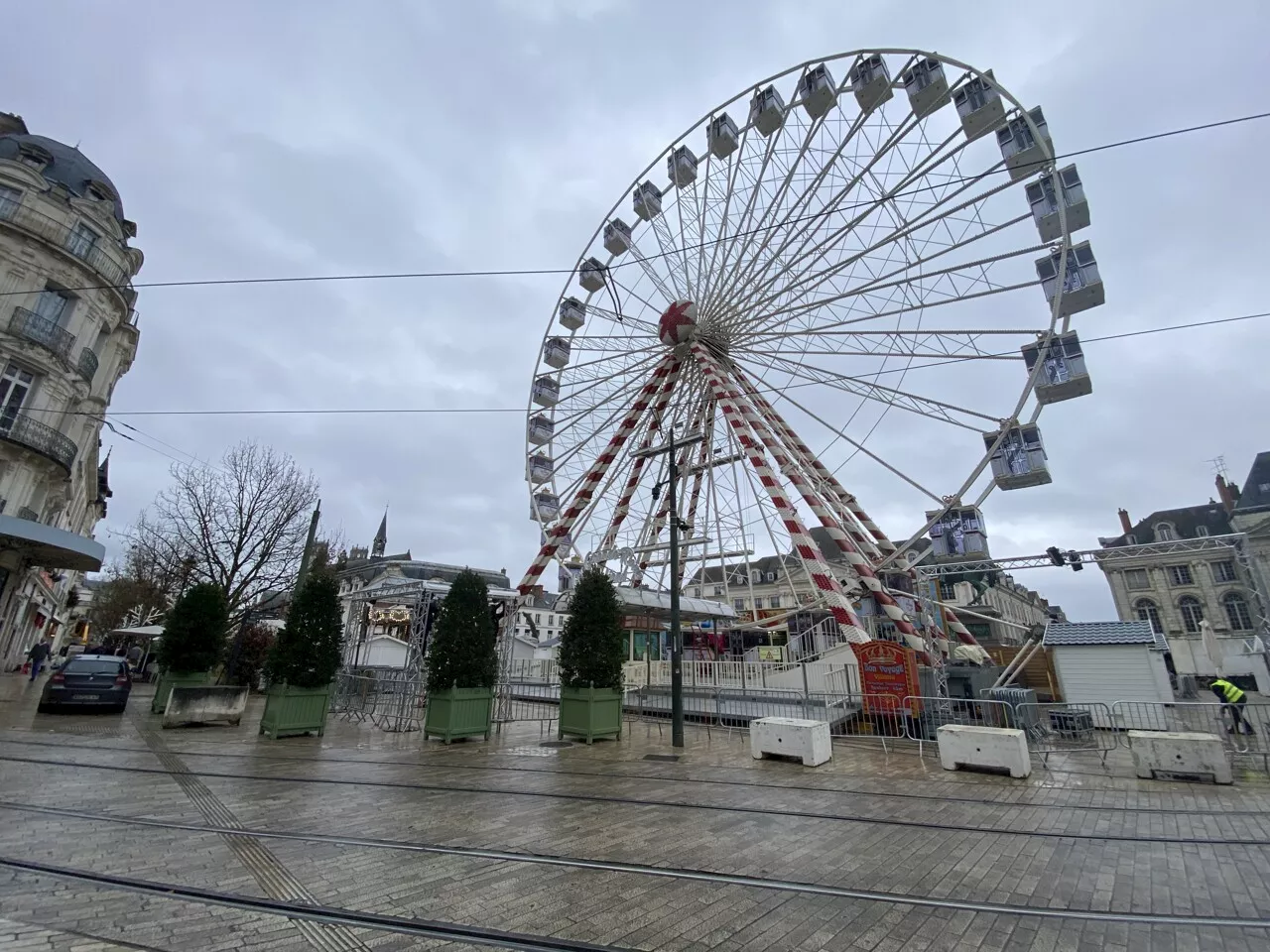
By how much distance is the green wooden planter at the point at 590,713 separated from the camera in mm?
12000

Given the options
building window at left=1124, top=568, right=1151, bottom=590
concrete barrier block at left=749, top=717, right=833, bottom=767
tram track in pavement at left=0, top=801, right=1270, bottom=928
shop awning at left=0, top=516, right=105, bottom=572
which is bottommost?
tram track in pavement at left=0, top=801, right=1270, bottom=928

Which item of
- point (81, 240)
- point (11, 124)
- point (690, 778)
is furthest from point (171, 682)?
point (11, 124)

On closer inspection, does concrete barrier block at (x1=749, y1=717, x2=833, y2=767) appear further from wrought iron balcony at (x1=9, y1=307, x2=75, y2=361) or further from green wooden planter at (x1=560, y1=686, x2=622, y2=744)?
wrought iron balcony at (x1=9, y1=307, x2=75, y2=361)

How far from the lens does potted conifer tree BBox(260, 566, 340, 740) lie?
38.4ft

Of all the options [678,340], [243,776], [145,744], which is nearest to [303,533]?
[145,744]

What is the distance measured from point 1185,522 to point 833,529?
61587 mm

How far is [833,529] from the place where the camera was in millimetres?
15977

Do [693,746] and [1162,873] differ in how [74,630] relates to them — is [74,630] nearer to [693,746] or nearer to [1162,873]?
[693,746]

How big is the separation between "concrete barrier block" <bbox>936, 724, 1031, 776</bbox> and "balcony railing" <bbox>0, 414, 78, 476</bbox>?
25743 millimetres

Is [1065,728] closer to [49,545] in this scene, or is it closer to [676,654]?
[676,654]

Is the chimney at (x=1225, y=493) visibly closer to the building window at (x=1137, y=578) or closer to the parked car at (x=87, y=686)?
the building window at (x=1137, y=578)

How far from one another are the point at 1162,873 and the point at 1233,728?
11258 mm

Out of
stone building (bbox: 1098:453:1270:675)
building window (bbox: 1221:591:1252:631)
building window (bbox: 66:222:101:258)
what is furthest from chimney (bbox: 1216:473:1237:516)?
building window (bbox: 66:222:101:258)

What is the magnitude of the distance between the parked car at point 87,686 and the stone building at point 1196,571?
59563 millimetres
